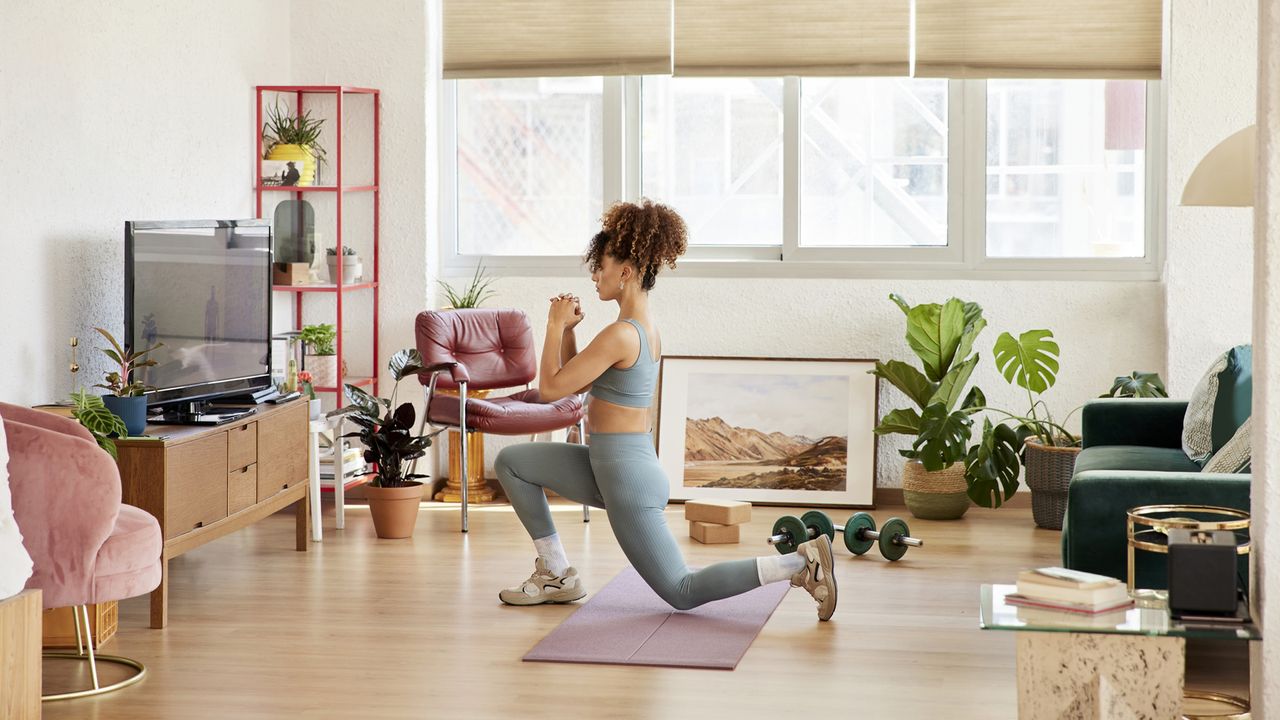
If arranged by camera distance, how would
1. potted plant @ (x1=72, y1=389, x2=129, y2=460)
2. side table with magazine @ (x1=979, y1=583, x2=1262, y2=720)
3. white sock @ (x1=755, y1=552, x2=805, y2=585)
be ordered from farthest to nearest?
white sock @ (x1=755, y1=552, x2=805, y2=585) < potted plant @ (x1=72, y1=389, x2=129, y2=460) < side table with magazine @ (x1=979, y1=583, x2=1262, y2=720)

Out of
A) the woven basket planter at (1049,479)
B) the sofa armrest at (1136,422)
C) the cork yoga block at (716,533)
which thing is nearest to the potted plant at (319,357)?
the cork yoga block at (716,533)

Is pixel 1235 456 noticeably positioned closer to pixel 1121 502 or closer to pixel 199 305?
pixel 1121 502

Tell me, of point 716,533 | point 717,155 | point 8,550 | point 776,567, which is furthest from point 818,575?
point 717,155

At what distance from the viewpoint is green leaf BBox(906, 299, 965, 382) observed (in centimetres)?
625

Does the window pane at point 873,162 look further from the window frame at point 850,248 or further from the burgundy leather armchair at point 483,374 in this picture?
the burgundy leather armchair at point 483,374

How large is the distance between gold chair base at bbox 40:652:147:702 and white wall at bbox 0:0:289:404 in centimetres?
96

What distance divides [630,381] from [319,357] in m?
2.56

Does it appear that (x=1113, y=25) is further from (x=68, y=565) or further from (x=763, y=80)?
(x=68, y=565)

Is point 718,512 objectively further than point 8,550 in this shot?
Yes

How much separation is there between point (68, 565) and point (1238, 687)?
3.09 metres

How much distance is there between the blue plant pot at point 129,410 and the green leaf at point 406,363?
1.62 meters

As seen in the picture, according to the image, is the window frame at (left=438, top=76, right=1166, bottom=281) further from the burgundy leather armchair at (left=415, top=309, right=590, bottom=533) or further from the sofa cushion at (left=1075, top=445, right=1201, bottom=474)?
the sofa cushion at (left=1075, top=445, right=1201, bottom=474)

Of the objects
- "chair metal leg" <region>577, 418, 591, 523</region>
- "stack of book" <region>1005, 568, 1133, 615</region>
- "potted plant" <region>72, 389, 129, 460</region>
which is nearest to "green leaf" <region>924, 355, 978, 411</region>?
"chair metal leg" <region>577, 418, 591, 523</region>

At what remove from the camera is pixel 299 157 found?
258 inches
